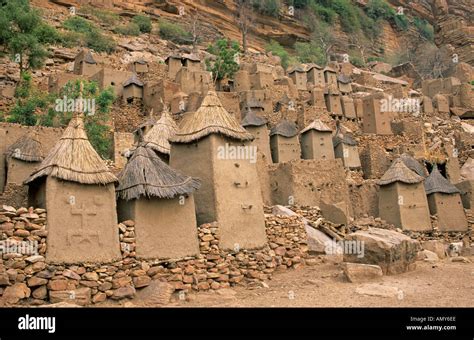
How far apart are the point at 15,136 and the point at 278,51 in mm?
44757

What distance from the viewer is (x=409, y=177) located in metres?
21.0

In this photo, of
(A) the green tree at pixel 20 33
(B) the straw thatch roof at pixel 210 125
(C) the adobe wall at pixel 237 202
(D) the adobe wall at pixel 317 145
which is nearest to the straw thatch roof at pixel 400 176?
(D) the adobe wall at pixel 317 145

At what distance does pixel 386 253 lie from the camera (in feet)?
40.0

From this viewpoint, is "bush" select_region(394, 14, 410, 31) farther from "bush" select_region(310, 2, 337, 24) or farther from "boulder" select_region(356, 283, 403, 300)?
"boulder" select_region(356, 283, 403, 300)

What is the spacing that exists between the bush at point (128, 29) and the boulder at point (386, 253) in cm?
4196

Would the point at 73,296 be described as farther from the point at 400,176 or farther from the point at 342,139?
the point at 342,139

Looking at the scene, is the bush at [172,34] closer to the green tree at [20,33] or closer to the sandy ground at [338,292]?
the green tree at [20,33]

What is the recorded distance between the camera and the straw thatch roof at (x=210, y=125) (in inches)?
531

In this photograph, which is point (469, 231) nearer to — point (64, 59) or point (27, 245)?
point (27, 245)

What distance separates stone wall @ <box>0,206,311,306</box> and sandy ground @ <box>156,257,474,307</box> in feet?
1.38

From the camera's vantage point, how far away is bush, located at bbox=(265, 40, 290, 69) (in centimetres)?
5408

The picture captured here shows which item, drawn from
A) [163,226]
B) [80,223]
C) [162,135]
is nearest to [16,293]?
[80,223]

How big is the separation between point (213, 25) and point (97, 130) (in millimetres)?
39074

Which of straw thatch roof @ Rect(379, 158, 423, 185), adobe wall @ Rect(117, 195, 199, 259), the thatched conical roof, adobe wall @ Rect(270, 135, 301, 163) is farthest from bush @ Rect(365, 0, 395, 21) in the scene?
adobe wall @ Rect(117, 195, 199, 259)
